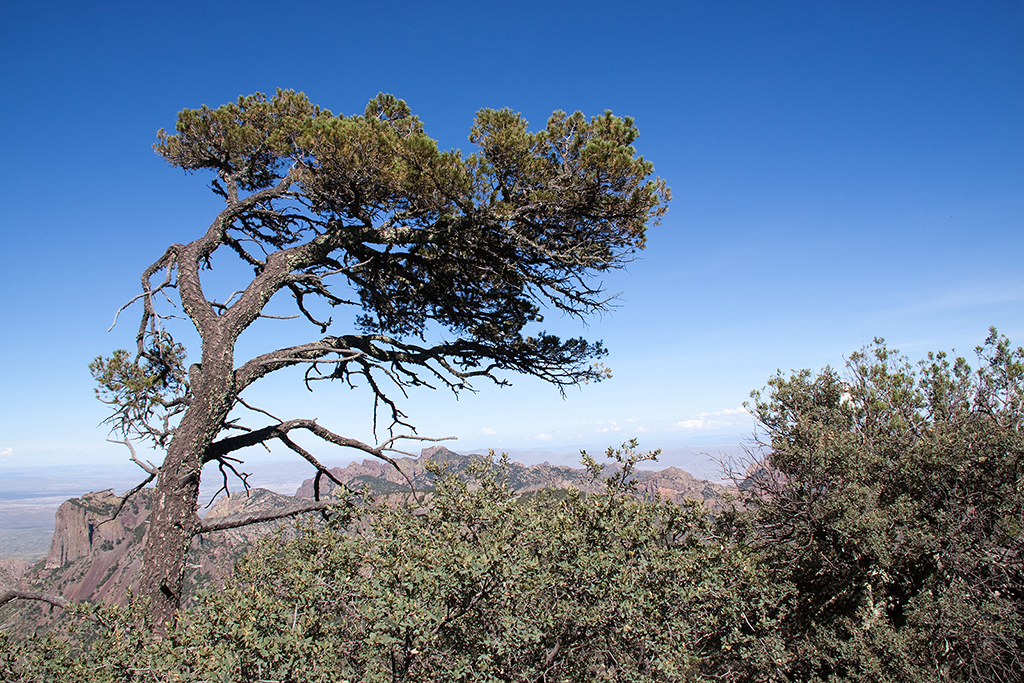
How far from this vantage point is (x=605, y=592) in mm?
4176

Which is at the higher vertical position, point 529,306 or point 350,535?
point 529,306

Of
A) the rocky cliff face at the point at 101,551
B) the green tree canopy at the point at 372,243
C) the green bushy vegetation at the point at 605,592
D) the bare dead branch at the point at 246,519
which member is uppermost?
the green tree canopy at the point at 372,243

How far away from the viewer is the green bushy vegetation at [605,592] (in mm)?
3512

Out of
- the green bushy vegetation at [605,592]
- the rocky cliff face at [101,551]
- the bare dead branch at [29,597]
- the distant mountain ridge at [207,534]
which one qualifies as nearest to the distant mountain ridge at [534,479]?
the distant mountain ridge at [207,534]

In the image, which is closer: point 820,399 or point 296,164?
point 296,164

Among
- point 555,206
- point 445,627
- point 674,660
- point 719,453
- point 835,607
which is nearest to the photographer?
point 445,627

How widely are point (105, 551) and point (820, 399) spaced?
2854 inches

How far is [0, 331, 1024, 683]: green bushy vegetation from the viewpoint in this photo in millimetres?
3512

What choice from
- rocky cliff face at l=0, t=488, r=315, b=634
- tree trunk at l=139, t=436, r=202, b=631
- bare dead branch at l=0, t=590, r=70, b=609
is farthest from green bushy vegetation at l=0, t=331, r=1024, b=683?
rocky cliff face at l=0, t=488, r=315, b=634

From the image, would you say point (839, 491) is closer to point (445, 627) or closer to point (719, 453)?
point (719, 453)

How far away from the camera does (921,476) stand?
8352mm

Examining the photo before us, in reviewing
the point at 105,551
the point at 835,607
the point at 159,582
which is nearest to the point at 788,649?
the point at 835,607

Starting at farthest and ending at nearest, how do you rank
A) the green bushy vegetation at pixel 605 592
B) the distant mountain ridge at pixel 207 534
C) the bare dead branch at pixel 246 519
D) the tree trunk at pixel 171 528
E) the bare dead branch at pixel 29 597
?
the bare dead branch at pixel 246 519
the distant mountain ridge at pixel 207 534
the tree trunk at pixel 171 528
the bare dead branch at pixel 29 597
the green bushy vegetation at pixel 605 592

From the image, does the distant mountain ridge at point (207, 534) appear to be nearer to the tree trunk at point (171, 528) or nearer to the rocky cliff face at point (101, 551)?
the rocky cliff face at point (101, 551)
